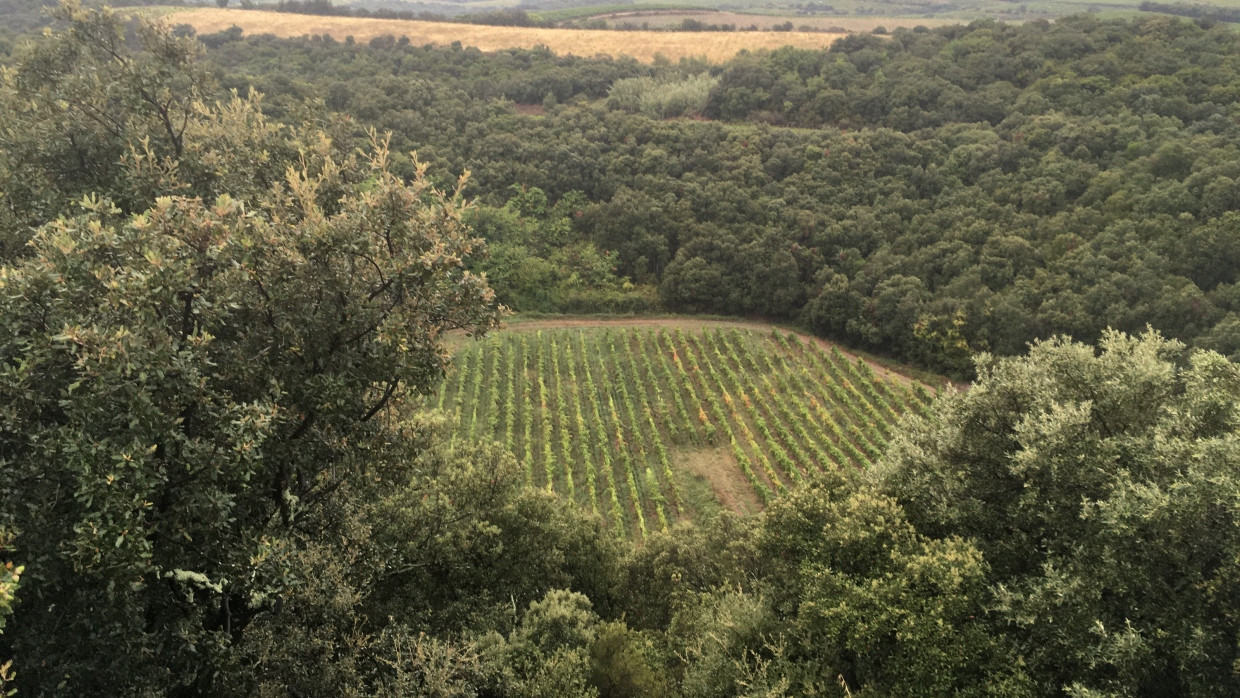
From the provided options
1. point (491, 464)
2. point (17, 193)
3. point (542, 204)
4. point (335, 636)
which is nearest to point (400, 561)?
point (335, 636)

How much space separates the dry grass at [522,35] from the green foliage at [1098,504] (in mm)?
71552

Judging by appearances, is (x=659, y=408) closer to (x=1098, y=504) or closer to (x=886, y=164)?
(x=1098, y=504)

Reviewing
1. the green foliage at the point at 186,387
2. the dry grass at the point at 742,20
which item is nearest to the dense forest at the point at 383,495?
the green foliage at the point at 186,387

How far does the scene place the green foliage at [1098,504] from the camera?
38.1ft

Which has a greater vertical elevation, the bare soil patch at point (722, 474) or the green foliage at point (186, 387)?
the green foliage at point (186, 387)

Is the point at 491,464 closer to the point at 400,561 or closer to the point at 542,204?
the point at 400,561

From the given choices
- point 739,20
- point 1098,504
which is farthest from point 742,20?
point 1098,504

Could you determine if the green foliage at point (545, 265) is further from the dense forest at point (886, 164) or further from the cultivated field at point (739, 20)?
the cultivated field at point (739, 20)

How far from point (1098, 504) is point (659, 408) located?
28.6 m

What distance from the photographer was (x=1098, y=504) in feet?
41.5

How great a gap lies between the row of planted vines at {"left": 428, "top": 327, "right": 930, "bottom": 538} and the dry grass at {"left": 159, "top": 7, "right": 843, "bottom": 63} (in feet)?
156

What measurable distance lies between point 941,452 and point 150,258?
58.0ft

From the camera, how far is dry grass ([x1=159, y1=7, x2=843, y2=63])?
2950 inches

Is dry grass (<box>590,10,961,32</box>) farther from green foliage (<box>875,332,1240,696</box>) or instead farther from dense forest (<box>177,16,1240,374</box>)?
green foliage (<box>875,332,1240,696</box>)
